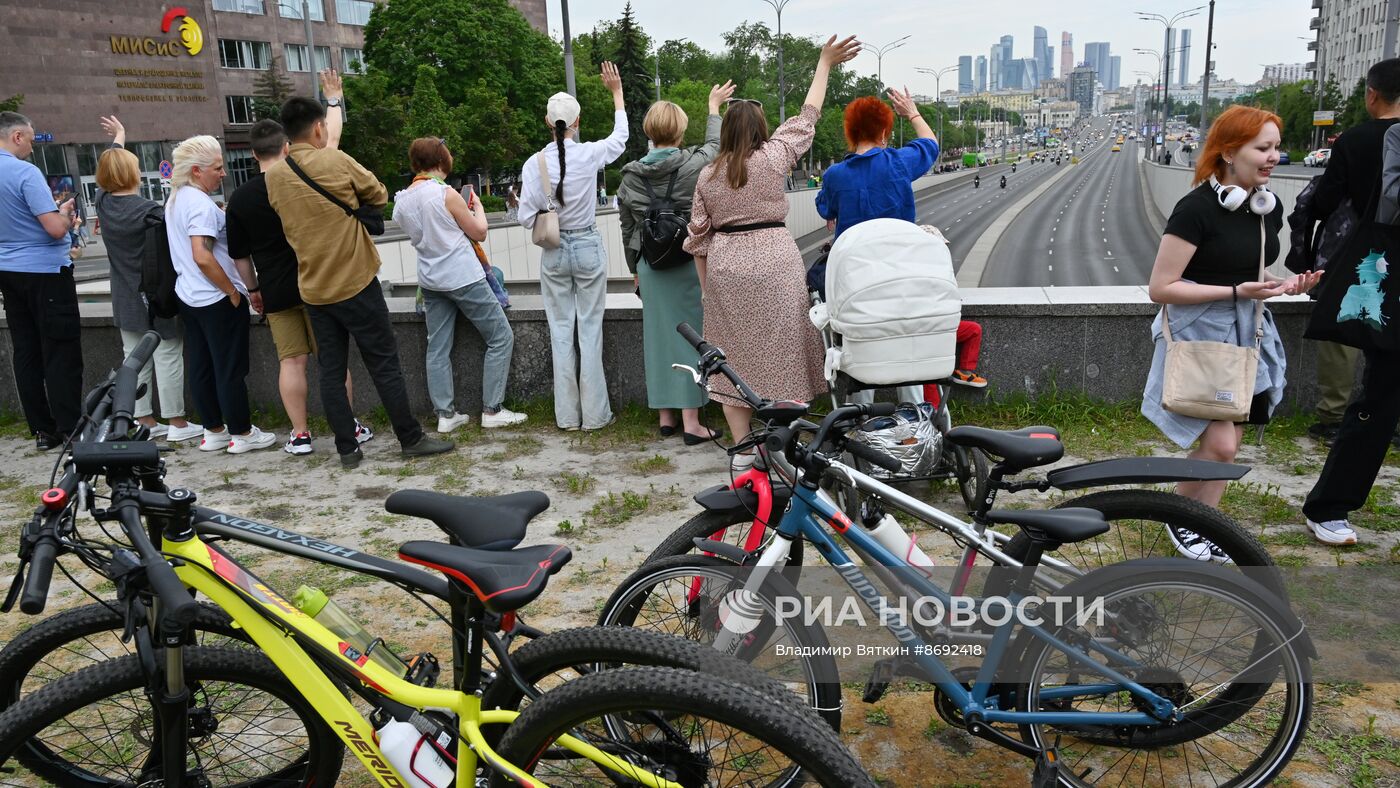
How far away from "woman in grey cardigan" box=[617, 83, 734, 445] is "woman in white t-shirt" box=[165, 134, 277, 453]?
2.42 m

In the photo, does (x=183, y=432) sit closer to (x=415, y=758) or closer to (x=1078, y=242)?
(x=415, y=758)

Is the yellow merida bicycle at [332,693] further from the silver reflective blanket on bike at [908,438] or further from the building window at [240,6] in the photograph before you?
the building window at [240,6]

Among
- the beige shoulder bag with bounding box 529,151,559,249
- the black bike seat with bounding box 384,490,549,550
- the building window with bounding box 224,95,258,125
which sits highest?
the building window with bounding box 224,95,258,125

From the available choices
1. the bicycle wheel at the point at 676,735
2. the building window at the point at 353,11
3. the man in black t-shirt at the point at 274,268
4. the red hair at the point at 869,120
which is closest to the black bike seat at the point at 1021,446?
the bicycle wheel at the point at 676,735

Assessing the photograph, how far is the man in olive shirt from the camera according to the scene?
6004 mm

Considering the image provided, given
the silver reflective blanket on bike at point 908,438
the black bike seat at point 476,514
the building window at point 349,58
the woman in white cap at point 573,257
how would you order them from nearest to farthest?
1. the black bike seat at point 476,514
2. the silver reflective blanket on bike at point 908,438
3. the woman in white cap at point 573,257
4. the building window at point 349,58

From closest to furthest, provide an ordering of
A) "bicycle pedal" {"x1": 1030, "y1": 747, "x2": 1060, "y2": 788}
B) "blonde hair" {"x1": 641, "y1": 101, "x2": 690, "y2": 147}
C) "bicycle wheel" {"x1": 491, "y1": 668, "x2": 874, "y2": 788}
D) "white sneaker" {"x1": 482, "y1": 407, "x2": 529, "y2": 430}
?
"bicycle wheel" {"x1": 491, "y1": 668, "x2": 874, "y2": 788}
"bicycle pedal" {"x1": 1030, "y1": 747, "x2": 1060, "y2": 788}
"blonde hair" {"x1": 641, "y1": 101, "x2": 690, "y2": 147}
"white sneaker" {"x1": 482, "y1": 407, "x2": 529, "y2": 430}

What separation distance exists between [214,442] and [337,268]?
165cm

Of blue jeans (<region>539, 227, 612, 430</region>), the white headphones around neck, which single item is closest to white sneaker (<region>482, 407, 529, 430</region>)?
blue jeans (<region>539, 227, 612, 430</region>)

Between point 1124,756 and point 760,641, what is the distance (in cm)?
110

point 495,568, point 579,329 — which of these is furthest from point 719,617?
point 579,329

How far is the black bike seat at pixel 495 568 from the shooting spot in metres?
2.24

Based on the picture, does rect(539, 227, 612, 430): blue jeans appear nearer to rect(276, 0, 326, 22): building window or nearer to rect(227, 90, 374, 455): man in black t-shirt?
rect(227, 90, 374, 455): man in black t-shirt

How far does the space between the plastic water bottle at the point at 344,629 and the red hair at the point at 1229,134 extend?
136 inches
